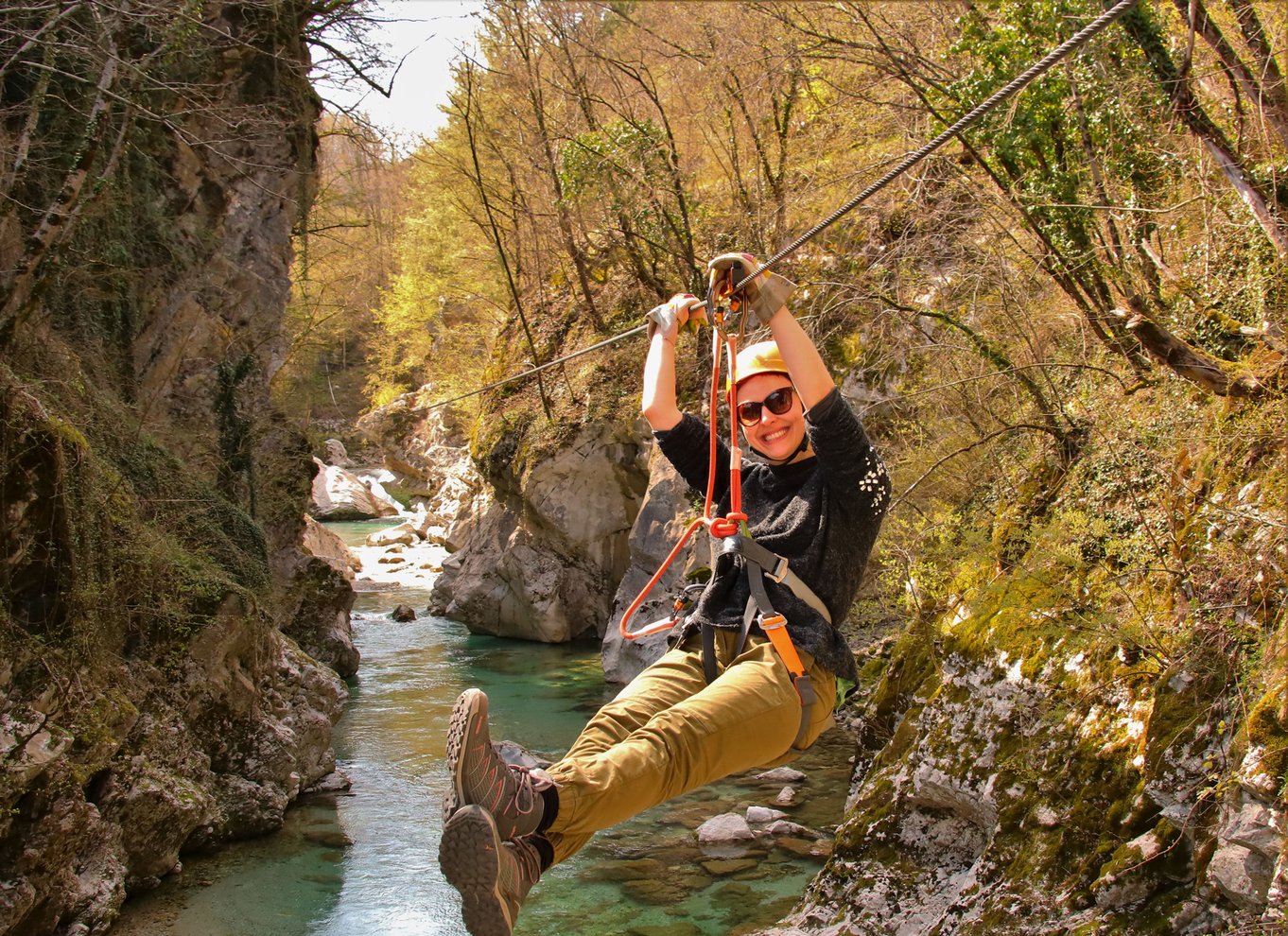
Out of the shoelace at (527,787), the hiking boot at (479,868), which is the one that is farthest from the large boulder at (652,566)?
the hiking boot at (479,868)

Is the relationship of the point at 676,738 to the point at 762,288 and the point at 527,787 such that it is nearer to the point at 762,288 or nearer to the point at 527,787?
the point at 527,787

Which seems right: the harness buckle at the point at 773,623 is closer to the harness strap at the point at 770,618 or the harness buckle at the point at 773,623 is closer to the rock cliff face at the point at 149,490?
the harness strap at the point at 770,618

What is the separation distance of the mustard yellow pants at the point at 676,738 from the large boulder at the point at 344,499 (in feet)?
80.9

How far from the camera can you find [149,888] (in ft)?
24.7

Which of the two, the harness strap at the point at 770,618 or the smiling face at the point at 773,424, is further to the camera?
the smiling face at the point at 773,424

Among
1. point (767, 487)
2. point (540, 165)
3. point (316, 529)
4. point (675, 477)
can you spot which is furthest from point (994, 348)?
point (316, 529)

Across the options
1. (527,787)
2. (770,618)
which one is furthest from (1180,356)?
(527,787)

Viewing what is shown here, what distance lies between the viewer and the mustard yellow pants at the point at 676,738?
9.89 feet

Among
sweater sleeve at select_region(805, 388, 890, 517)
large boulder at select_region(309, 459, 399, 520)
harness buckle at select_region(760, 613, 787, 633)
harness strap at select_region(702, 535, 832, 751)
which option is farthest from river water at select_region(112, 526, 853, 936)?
large boulder at select_region(309, 459, 399, 520)

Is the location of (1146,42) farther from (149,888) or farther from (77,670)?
(149,888)

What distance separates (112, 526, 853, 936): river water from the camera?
7250 mm

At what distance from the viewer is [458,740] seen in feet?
9.28

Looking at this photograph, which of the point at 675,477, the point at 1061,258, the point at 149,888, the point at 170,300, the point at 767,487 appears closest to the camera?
the point at 767,487

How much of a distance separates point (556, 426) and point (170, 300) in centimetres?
660
